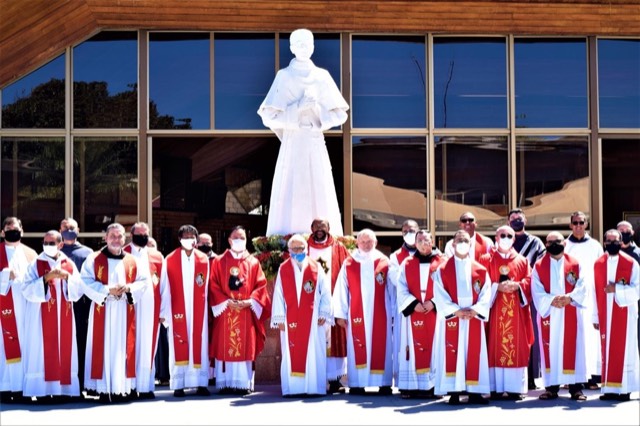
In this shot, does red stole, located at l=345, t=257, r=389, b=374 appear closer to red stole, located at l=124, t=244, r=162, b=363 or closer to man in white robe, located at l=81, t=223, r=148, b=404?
red stole, located at l=124, t=244, r=162, b=363

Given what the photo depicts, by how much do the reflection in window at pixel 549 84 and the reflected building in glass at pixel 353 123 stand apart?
1.0 inches

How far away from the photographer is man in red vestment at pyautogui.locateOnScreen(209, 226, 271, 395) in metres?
12.6

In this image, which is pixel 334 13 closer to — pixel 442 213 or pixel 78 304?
pixel 442 213

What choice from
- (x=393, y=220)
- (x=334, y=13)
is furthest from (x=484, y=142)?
(x=334, y=13)

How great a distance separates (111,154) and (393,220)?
5158 mm

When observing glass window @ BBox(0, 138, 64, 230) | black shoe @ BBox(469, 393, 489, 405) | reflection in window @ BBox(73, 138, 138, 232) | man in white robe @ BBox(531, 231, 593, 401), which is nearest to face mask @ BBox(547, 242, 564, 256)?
man in white robe @ BBox(531, 231, 593, 401)

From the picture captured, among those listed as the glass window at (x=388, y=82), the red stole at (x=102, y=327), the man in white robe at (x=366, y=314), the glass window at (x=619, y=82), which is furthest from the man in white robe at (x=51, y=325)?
the glass window at (x=619, y=82)

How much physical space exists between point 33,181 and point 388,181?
630 centimetres

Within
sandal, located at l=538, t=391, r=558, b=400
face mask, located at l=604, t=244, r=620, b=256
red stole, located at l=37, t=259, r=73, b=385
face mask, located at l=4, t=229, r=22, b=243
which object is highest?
face mask, located at l=4, t=229, r=22, b=243

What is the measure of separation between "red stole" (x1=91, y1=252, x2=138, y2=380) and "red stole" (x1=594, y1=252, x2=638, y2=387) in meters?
5.18


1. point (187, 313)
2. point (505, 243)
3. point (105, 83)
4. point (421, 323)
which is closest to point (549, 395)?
point (421, 323)

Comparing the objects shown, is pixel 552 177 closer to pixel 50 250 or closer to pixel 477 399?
pixel 477 399

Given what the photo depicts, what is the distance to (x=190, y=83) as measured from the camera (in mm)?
19609

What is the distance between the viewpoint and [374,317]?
1274cm
